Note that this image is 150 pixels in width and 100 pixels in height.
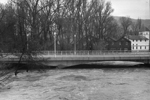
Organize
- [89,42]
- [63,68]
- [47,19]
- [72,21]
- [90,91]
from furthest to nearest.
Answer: [89,42] < [72,21] < [47,19] < [63,68] < [90,91]

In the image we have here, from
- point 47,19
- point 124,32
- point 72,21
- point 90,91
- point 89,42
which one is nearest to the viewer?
point 90,91

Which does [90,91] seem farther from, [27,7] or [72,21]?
[72,21]

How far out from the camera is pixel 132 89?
51.9 ft

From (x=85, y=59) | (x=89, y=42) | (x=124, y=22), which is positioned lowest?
(x=85, y=59)

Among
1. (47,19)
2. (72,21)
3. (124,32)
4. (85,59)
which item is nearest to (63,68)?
(85,59)

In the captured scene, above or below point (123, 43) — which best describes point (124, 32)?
above

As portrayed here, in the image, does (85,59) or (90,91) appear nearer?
(90,91)

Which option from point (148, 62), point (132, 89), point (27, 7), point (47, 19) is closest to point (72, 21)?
point (47, 19)

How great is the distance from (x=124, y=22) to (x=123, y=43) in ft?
27.9

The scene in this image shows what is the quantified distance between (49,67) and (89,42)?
79.5 feet

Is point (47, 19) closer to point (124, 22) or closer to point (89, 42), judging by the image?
point (89, 42)

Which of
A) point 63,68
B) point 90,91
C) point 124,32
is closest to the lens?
point 90,91

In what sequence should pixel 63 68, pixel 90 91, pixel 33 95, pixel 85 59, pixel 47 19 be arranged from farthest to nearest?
pixel 47 19 < pixel 63 68 < pixel 85 59 < pixel 90 91 < pixel 33 95

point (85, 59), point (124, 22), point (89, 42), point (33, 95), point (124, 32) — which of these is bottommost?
point (33, 95)
